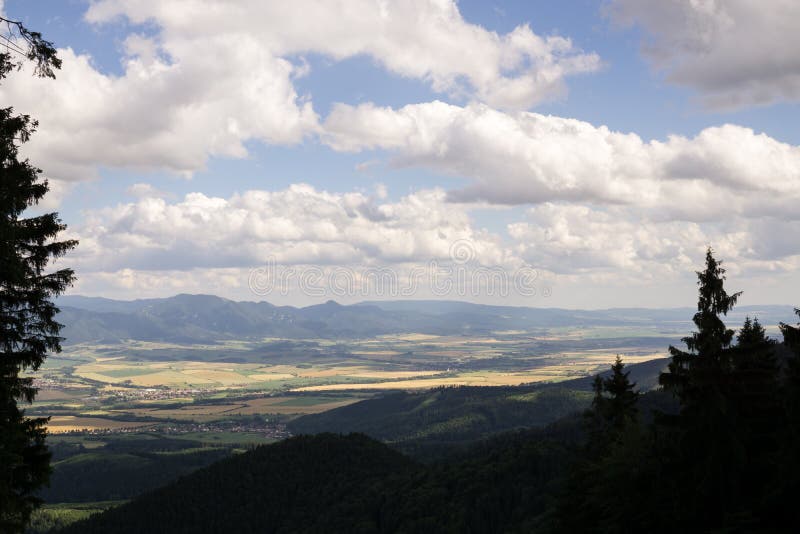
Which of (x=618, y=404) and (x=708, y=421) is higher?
(x=708, y=421)

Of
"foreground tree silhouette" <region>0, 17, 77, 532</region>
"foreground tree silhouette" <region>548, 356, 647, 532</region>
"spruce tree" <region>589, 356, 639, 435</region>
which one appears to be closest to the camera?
"foreground tree silhouette" <region>0, 17, 77, 532</region>

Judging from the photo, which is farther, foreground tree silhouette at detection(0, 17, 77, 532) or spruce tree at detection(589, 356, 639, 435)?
spruce tree at detection(589, 356, 639, 435)

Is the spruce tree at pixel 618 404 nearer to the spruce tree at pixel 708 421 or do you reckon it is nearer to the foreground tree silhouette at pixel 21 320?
the spruce tree at pixel 708 421

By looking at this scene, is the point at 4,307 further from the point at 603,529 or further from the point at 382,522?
the point at 382,522

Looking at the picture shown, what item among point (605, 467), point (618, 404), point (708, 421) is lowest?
point (605, 467)

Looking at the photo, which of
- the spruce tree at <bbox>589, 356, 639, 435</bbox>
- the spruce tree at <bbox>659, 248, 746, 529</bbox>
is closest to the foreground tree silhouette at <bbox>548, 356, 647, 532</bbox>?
the spruce tree at <bbox>589, 356, 639, 435</bbox>

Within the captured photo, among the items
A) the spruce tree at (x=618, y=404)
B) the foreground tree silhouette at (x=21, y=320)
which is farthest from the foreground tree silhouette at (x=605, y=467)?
the foreground tree silhouette at (x=21, y=320)

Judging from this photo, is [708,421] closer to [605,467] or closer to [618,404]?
[605,467]

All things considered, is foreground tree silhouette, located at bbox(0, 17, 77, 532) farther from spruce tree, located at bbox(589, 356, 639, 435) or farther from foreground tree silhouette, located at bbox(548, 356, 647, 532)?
spruce tree, located at bbox(589, 356, 639, 435)

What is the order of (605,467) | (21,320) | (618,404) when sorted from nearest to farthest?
(21,320), (605,467), (618,404)


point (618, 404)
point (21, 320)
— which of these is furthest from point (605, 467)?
point (21, 320)

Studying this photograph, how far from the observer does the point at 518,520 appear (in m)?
163

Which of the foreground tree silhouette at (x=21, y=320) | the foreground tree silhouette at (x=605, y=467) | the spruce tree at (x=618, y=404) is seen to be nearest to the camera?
the foreground tree silhouette at (x=21, y=320)

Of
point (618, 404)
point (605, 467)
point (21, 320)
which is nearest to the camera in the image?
point (21, 320)
